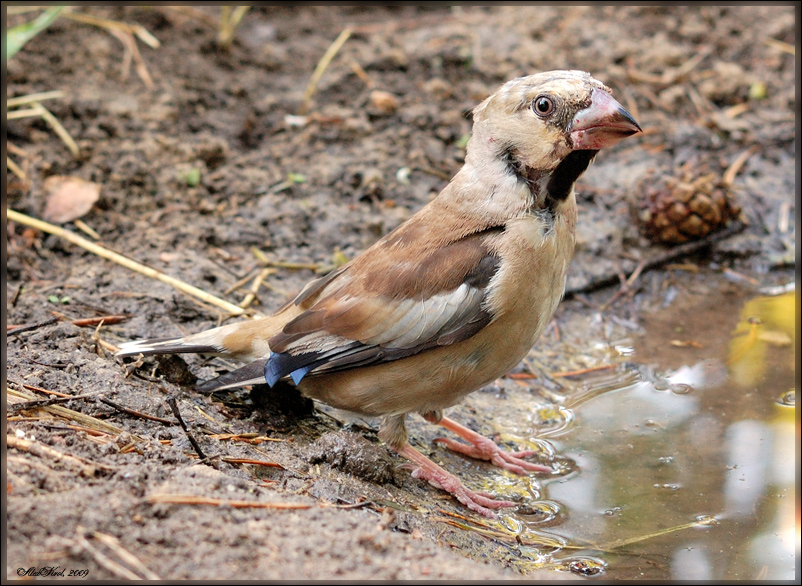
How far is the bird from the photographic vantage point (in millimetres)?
3830

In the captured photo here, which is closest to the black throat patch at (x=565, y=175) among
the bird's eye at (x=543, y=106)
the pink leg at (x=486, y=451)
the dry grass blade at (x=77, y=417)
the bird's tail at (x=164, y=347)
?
the bird's eye at (x=543, y=106)

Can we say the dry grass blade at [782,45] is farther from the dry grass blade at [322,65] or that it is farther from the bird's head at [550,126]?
the bird's head at [550,126]

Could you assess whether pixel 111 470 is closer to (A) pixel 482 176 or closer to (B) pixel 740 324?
(A) pixel 482 176

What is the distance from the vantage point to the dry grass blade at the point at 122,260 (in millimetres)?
5016

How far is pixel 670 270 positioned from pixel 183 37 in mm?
4779

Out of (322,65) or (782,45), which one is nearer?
(322,65)

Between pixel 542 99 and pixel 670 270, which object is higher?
pixel 542 99

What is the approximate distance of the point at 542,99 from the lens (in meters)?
3.85

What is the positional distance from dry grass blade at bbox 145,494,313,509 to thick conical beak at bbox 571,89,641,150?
2.13 m

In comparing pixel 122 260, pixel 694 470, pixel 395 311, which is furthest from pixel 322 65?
pixel 694 470

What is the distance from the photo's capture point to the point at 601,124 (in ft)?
12.2

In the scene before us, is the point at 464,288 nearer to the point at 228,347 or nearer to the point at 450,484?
the point at 450,484

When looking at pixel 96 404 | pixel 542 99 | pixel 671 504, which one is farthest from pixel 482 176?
pixel 96 404

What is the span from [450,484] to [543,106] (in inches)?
77.4
